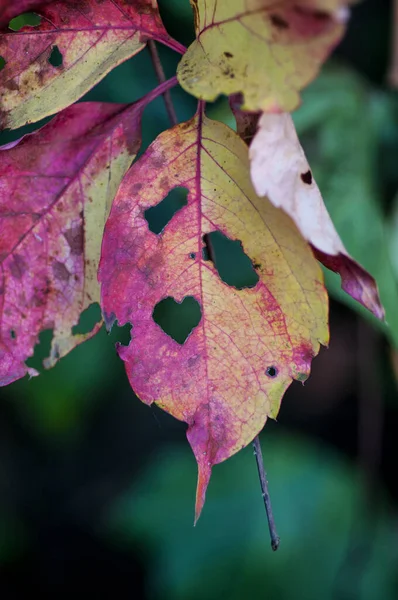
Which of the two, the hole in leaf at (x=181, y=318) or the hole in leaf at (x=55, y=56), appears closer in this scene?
the hole in leaf at (x=55, y=56)

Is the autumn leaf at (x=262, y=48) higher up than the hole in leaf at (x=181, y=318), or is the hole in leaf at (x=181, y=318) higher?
the autumn leaf at (x=262, y=48)

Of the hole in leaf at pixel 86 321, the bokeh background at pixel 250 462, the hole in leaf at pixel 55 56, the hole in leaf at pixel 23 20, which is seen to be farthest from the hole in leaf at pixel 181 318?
the hole in leaf at pixel 23 20

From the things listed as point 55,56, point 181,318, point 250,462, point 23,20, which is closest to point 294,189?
point 23,20

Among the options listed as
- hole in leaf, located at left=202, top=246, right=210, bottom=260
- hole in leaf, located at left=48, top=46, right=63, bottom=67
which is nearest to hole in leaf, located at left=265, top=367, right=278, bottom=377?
hole in leaf, located at left=202, top=246, right=210, bottom=260

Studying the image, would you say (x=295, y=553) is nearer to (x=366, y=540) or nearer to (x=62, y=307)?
(x=366, y=540)

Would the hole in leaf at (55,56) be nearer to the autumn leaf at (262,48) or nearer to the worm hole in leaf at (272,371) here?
the autumn leaf at (262,48)

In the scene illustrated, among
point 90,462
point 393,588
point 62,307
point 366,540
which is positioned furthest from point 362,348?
point 62,307

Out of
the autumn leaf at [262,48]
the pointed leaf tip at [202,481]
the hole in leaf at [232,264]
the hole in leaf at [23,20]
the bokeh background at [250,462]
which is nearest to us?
the autumn leaf at [262,48]
